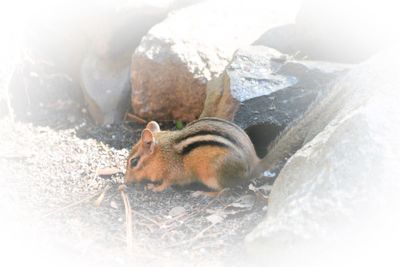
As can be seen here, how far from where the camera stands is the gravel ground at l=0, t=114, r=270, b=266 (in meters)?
3.94

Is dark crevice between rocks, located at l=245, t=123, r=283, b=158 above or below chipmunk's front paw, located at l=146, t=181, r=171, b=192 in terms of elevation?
above

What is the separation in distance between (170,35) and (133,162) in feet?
5.83

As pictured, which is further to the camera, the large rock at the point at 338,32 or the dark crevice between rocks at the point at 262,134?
the large rock at the point at 338,32

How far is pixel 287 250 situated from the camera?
10.5 ft

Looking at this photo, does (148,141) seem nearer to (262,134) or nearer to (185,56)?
(262,134)

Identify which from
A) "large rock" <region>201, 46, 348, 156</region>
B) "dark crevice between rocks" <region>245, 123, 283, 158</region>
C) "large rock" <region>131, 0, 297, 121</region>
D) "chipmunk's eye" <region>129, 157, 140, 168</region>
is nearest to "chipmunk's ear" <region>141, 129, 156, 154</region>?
"chipmunk's eye" <region>129, 157, 140, 168</region>

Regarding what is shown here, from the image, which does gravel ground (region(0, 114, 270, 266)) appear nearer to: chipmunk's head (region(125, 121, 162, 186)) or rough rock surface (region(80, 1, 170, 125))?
chipmunk's head (region(125, 121, 162, 186))

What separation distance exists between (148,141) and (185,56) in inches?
55.6

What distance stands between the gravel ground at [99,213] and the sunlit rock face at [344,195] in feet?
1.89

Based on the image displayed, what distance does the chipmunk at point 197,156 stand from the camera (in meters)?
4.82

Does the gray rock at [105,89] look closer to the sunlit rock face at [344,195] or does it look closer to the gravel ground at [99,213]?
the gravel ground at [99,213]

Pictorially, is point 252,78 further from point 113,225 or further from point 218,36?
point 113,225

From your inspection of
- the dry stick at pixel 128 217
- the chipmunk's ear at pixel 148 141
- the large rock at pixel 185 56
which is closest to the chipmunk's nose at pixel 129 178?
the dry stick at pixel 128 217

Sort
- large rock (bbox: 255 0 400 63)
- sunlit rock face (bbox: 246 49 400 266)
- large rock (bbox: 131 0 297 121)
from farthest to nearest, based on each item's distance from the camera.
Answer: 1. large rock (bbox: 131 0 297 121)
2. large rock (bbox: 255 0 400 63)
3. sunlit rock face (bbox: 246 49 400 266)
